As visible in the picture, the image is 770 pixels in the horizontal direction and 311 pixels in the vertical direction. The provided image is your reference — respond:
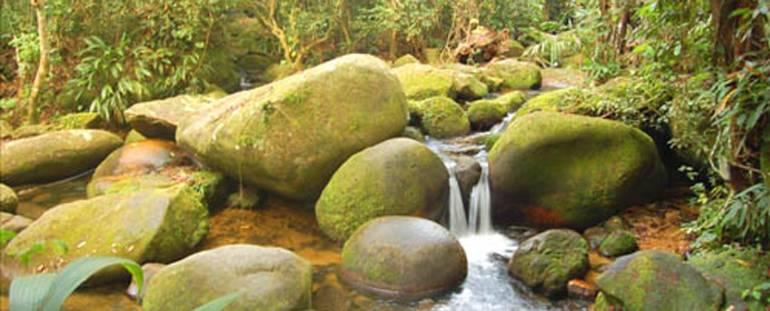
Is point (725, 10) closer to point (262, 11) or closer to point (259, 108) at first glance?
point (259, 108)

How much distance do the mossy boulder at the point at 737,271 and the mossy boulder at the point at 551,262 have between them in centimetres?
110

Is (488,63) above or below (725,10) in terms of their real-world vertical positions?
below

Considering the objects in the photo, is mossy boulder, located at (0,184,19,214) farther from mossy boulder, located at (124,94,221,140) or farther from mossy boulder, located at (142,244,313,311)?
mossy boulder, located at (142,244,313,311)

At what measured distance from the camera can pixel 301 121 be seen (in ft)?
22.0

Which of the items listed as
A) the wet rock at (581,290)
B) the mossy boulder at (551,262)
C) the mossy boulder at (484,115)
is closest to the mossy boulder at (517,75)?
the mossy boulder at (484,115)

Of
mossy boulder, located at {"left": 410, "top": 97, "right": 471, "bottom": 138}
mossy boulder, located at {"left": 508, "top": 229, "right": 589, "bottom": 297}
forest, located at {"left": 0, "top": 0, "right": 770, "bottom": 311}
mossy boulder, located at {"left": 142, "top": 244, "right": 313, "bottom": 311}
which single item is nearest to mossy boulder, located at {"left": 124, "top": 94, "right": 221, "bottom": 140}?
forest, located at {"left": 0, "top": 0, "right": 770, "bottom": 311}

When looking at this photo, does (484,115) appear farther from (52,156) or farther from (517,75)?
(52,156)

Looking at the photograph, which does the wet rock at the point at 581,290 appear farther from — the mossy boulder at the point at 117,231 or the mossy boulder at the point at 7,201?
the mossy boulder at the point at 7,201

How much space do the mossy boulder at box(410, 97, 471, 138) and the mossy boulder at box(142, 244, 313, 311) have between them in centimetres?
455

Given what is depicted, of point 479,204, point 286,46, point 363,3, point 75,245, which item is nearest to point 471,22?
point 363,3

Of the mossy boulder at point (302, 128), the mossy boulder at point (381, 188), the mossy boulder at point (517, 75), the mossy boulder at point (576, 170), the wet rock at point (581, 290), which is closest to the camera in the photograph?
the wet rock at point (581, 290)

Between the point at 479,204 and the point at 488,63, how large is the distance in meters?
7.97

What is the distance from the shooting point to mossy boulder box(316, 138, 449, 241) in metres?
6.21

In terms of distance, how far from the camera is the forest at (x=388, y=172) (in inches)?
160
